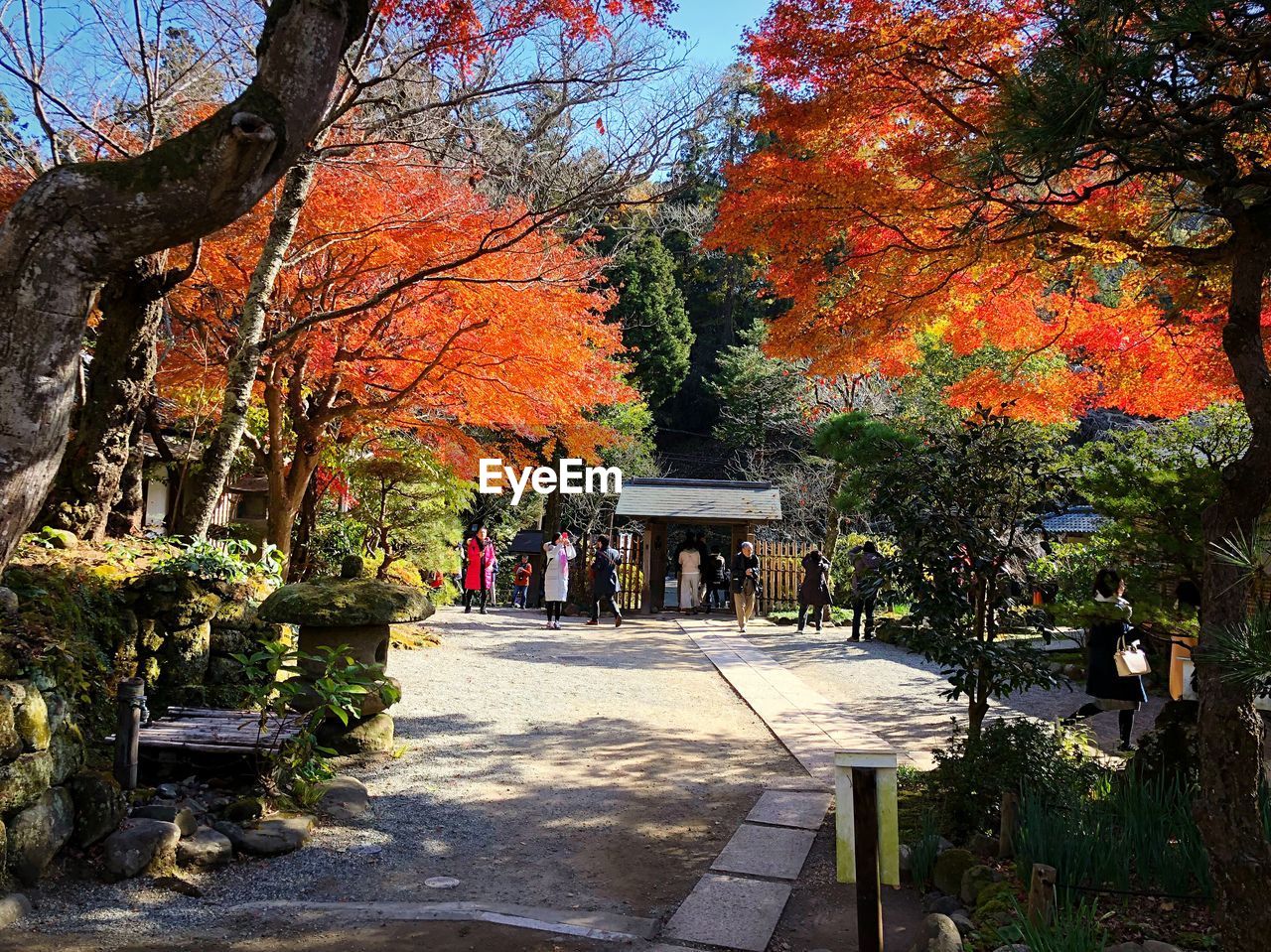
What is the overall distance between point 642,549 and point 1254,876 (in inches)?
605

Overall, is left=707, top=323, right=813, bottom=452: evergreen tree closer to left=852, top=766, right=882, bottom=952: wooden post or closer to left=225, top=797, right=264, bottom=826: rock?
left=225, top=797, right=264, bottom=826: rock

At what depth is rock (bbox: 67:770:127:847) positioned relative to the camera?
3.94 metres

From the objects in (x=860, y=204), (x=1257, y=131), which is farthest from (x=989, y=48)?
(x=1257, y=131)

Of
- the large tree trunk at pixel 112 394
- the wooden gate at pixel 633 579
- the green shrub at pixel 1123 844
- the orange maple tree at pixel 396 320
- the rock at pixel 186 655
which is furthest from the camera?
the wooden gate at pixel 633 579

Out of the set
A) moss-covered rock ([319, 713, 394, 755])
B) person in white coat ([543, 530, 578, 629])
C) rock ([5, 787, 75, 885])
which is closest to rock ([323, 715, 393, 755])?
moss-covered rock ([319, 713, 394, 755])

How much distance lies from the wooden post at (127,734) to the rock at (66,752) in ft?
0.80

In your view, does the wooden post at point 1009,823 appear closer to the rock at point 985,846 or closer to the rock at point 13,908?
the rock at point 985,846

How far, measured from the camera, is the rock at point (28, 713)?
374cm

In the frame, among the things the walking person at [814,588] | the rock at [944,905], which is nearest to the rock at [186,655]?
the rock at [944,905]

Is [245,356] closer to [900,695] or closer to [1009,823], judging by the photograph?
[1009,823]

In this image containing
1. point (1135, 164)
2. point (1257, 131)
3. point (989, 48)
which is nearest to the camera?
point (1135, 164)

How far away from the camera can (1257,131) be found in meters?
4.53

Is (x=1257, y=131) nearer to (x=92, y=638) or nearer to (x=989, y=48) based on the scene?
(x=989, y=48)

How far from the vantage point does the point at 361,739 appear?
6227 mm
